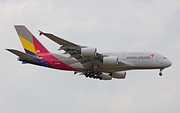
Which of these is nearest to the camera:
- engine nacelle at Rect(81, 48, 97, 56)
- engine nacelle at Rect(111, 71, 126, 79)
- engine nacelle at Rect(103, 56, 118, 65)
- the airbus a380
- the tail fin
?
engine nacelle at Rect(81, 48, 97, 56)

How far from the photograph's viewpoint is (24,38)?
220 feet

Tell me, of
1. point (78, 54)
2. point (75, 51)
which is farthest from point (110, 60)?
point (75, 51)

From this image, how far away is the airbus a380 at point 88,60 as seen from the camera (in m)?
59.2

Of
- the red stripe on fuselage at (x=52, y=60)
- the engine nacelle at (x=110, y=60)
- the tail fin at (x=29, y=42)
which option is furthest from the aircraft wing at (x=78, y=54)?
the tail fin at (x=29, y=42)

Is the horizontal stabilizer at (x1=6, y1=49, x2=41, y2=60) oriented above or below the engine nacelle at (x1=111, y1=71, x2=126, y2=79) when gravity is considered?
above

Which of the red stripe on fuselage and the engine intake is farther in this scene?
the red stripe on fuselage

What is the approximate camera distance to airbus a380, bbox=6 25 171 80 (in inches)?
2329

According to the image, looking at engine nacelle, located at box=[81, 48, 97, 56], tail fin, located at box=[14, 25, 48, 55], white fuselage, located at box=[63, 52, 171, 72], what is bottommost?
white fuselage, located at box=[63, 52, 171, 72]

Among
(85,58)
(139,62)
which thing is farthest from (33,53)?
(139,62)

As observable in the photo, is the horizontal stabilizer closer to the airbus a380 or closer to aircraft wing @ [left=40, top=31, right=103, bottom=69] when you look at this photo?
the airbus a380

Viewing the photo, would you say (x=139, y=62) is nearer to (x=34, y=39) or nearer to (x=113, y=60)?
(x=113, y=60)

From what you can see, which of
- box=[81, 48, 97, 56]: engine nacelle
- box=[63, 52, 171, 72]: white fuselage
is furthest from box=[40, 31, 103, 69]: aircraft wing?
box=[63, 52, 171, 72]: white fuselage

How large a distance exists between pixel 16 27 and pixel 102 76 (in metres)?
12.8

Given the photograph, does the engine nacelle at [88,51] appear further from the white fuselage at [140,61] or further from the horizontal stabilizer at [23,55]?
the horizontal stabilizer at [23,55]
